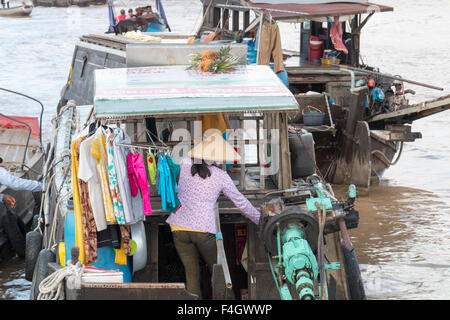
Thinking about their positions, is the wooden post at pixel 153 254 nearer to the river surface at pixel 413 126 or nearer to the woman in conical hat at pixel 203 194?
the woman in conical hat at pixel 203 194

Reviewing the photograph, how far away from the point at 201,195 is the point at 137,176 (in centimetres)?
56

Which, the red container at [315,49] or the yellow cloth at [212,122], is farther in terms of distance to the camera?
the red container at [315,49]

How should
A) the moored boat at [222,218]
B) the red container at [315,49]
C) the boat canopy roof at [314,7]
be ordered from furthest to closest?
the red container at [315,49] < the boat canopy roof at [314,7] < the moored boat at [222,218]

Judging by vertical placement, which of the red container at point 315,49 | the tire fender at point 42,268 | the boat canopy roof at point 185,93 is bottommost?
the tire fender at point 42,268

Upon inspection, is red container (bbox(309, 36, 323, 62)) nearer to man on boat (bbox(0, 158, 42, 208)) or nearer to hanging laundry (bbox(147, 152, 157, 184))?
man on boat (bbox(0, 158, 42, 208))

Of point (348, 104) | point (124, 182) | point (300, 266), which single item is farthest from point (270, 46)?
point (300, 266)

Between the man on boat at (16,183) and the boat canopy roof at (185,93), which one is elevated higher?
the boat canopy roof at (185,93)

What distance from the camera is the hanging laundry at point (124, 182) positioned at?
545 cm

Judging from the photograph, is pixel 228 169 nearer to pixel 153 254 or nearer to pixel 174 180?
pixel 153 254

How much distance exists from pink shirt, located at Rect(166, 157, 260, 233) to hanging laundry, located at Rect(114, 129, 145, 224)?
39 centimetres

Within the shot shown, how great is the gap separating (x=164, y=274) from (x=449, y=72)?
19.6 meters

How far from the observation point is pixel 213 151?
18.5 ft

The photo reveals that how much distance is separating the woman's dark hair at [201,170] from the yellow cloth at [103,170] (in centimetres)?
72

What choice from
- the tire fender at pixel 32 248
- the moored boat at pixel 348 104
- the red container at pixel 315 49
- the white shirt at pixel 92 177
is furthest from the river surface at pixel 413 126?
the white shirt at pixel 92 177
